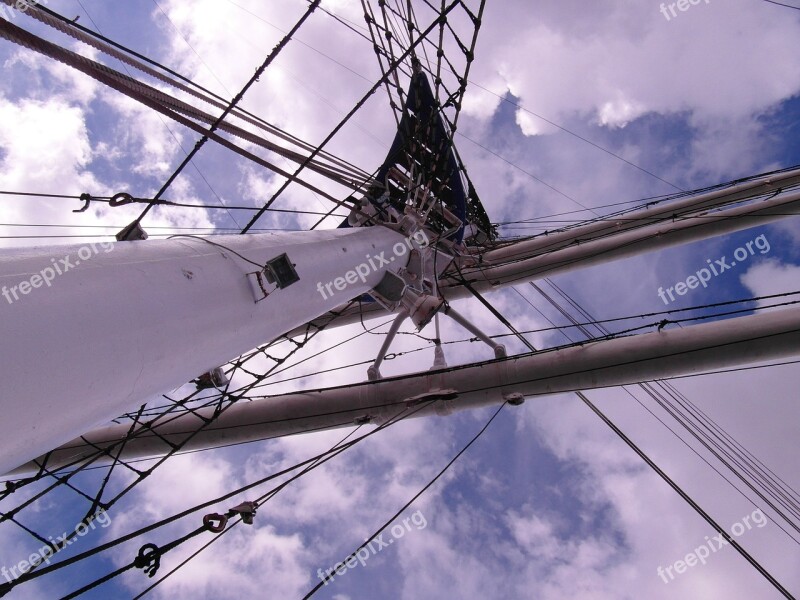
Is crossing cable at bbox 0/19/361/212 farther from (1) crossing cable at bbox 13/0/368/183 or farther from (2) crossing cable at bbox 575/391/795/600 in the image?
(2) crossing cable at bbox 575/391/795/600

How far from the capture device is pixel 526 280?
51.4 ft

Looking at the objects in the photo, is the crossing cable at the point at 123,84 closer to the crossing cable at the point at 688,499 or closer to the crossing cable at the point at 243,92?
the crossing cable at the point at 243,92

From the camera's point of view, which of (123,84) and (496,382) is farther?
(496,382)

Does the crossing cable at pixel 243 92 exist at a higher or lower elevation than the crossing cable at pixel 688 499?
higher

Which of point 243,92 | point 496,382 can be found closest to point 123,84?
point 243,92

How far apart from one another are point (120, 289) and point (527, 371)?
19.1 ft

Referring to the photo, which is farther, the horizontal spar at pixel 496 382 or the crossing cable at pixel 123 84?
→ the horizontal spar at pixel 496 382

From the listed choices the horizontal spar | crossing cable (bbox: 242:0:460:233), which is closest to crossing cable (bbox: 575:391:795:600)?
the horizontal spar

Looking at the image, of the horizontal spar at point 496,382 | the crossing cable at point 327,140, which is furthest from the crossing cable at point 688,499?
the crossing cable at point 327,140

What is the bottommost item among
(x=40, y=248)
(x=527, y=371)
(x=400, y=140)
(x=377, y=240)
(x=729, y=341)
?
(x=729, y=341)

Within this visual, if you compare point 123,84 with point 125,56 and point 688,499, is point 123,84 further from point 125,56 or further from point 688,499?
point 688,499

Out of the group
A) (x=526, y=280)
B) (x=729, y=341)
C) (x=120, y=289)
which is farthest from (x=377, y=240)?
(x=526, y=280)

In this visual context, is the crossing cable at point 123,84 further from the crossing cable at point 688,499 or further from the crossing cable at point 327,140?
the crossing cable at point 688,499

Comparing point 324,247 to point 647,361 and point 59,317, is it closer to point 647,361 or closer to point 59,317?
point 59,317
